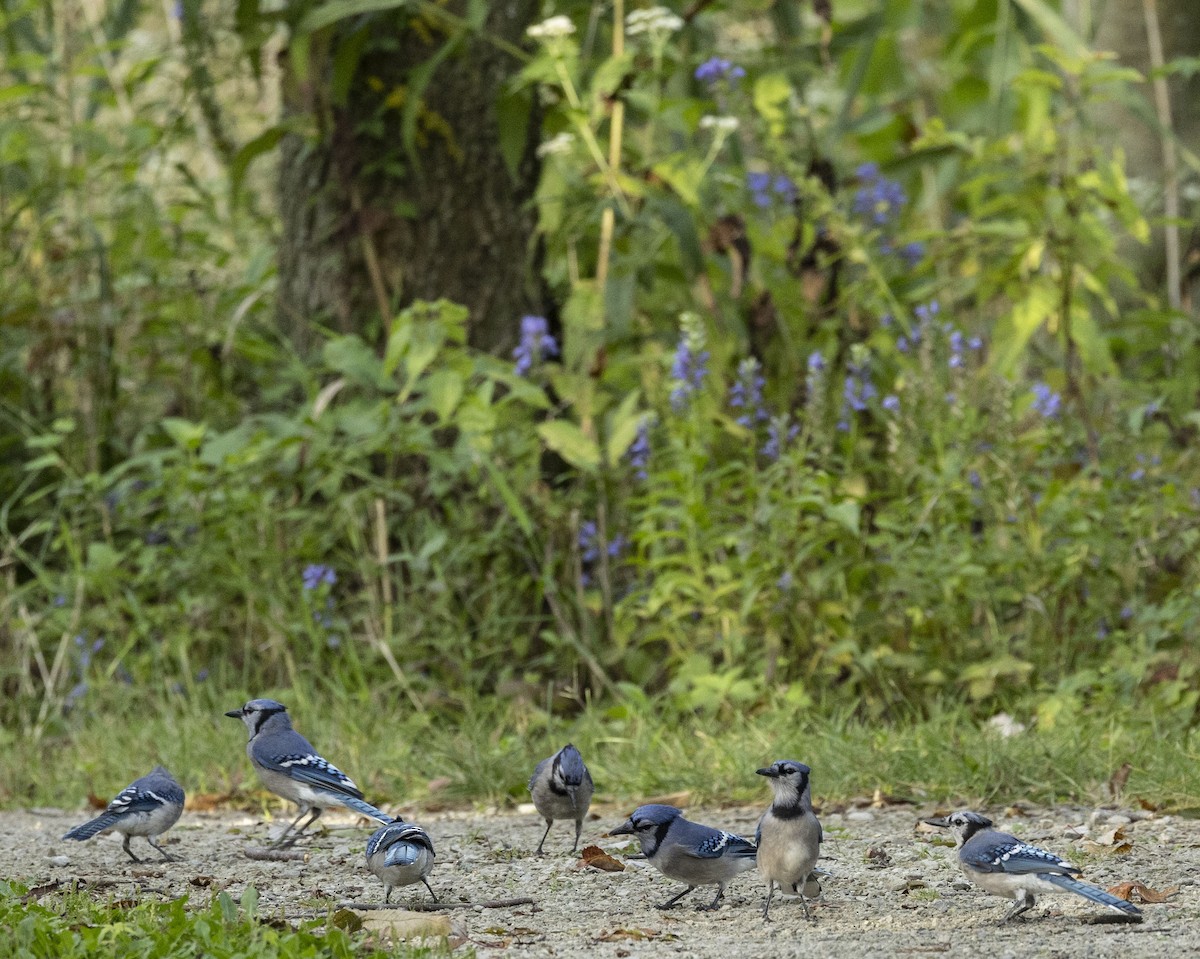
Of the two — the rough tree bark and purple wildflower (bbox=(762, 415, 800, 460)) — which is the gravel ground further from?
the rough tree bark

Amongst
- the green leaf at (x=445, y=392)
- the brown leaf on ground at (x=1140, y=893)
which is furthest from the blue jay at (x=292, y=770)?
the brown leaf on ground at (x=1140, y=893)

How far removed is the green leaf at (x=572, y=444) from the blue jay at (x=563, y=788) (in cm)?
184

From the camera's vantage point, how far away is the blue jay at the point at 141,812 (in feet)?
13.8

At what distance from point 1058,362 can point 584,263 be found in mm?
2250

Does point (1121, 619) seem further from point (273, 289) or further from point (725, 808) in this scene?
point (273, 289)

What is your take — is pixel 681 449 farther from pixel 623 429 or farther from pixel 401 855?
pixel 401 855

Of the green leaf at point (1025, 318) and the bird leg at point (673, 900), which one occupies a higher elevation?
the green leaf at point (1025, 318)

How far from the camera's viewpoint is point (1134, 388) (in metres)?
6.51

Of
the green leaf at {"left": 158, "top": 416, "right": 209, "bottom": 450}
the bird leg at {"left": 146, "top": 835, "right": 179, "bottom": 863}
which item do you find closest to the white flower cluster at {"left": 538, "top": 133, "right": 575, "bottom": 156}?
the green leaf at {"left": 158, "top": 416, "right": 209, "bottom": 450}

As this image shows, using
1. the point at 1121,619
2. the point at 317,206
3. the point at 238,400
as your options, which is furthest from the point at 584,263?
the point at 1121,619

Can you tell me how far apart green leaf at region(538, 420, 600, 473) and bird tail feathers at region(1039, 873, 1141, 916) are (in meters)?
3.02

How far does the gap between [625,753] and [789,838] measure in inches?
74.4

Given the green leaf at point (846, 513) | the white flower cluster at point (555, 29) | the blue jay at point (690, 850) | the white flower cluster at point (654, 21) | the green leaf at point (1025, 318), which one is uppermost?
the white flower cluster at point (654, 21)

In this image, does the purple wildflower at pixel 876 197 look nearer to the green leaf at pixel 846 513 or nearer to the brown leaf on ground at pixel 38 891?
the green leaf at pixel 846 513
